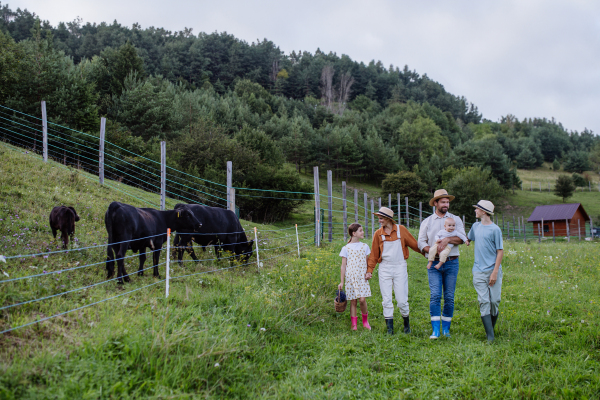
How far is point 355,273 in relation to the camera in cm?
596

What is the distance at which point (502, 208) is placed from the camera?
170 ft

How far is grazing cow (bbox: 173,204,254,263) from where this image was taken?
337 inches

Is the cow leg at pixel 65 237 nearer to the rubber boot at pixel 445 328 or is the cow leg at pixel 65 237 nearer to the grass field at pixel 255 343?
the grass field at pixel 255 343

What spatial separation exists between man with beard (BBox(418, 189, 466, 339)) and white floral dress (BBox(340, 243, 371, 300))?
867mm

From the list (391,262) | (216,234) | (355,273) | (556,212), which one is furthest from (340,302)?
(556,212)

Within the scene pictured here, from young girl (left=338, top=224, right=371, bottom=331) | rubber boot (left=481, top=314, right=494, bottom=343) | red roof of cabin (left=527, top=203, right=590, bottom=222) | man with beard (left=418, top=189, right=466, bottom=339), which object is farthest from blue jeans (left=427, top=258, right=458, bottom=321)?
red roof of cabin (left=527, top=203, right=590, bottom=222)

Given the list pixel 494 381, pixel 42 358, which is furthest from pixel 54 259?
pixel 494 381

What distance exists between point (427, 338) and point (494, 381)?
1441 millimetres

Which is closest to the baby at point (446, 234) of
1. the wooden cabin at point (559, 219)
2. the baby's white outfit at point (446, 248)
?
the baby's white outfit at point (446, 248)

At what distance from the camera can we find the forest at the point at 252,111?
26.1 meters

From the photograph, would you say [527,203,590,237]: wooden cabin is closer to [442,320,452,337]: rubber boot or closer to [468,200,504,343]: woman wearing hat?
[468,200,504,343]: woman wearing hat

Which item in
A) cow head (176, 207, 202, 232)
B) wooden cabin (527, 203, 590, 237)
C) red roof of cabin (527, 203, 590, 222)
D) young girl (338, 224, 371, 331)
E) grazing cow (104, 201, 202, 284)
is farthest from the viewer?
wooden cabin (527, 203, 590, 237)

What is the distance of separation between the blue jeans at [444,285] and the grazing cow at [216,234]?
4345 millimetres

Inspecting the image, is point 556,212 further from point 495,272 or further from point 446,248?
point 446,248
